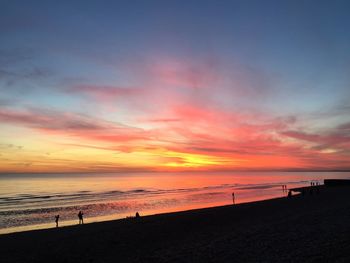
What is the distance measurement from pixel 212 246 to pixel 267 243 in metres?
2.66

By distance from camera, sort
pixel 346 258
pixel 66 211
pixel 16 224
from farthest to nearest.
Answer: pixel 66 211
pixel 16 224
pixel 346 258

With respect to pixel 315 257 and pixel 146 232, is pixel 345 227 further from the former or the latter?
pixel 146 232

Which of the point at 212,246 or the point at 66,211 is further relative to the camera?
the point at 66,211

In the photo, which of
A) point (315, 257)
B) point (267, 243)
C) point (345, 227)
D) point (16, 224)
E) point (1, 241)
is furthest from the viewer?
point (16, 224)

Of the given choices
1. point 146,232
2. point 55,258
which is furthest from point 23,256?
point 146,232

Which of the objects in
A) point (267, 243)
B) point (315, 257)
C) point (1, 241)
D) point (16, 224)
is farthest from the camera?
point (16, 224)

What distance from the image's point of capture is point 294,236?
16844mm

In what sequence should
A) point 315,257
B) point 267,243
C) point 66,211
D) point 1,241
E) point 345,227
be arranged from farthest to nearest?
point 66,211 → point 1,241 → point 345,227 → point 267,243 → point 315,257

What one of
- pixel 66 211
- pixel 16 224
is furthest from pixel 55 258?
pixel 66 211

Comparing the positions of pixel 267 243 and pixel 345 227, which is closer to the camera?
pixel 267 243

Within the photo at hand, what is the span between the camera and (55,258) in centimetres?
1636

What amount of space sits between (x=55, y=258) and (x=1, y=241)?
8684mm

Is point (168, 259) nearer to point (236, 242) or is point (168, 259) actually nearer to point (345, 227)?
point (236, 242)

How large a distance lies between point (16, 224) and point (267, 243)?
30.9 metres
